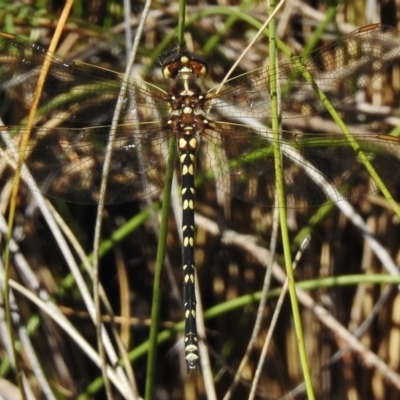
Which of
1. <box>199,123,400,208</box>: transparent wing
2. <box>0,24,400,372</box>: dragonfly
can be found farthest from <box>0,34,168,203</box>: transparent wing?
<box>199,123,400,208</box>: transparent wing

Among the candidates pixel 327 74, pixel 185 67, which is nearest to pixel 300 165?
pixel 327 74

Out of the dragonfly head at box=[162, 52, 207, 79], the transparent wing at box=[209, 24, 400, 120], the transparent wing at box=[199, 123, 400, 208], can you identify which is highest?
the dragonfly head at box=[162, 52, 207, 79]

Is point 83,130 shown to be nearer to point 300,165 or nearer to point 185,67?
point 185,67

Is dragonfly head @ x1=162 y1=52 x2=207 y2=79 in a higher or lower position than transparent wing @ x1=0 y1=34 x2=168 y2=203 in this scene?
higher

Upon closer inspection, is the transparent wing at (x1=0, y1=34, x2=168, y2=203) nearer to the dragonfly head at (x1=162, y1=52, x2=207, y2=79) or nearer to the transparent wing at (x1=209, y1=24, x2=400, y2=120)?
the dragonfly head at (x1=162, y1=52, x2=207, y2=79)

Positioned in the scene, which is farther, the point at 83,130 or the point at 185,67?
the point at 185,67

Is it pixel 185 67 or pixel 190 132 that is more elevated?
pixel 185 67

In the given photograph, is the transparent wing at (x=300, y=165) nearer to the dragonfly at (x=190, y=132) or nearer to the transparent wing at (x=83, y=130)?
the dragonfly at (x=190, y=132)

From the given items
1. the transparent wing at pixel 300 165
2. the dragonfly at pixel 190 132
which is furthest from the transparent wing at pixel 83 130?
the transparent wing at pixel 300 165
